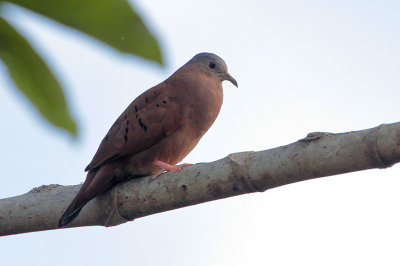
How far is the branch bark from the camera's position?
78.9 inches

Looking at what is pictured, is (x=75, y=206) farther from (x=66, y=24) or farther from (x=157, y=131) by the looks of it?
(x=66, y=24)

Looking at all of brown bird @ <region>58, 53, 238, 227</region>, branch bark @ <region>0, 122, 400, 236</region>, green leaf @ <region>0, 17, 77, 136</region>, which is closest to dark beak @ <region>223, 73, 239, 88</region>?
brown bird @ <region>58, 53, 238, 227</region>

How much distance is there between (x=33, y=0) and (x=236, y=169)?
146cm

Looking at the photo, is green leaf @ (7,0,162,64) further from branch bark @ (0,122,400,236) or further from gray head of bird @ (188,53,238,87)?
gray head of bird @ (188,53,238,87)

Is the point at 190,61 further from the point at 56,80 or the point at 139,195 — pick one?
the point at 56,80

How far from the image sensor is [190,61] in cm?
515

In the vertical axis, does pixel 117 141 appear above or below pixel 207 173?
above

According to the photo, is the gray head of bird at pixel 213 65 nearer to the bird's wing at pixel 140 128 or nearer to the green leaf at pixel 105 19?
the bird's wing at pixel 140 128

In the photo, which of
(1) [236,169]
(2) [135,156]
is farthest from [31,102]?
(2) [135,156]

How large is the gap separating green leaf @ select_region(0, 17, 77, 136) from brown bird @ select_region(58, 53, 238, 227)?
2.28 m

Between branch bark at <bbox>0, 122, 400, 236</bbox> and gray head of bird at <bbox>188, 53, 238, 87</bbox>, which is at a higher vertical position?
gray head of bird at <bbox>188, 53, 238, 87</bbox>

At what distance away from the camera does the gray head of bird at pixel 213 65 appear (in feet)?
16.3

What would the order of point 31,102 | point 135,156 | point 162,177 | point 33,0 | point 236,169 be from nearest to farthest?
point 33,0
point 31,102
point 236,169
point 162,177
point 135,156

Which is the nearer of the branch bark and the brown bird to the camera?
the branch bark
